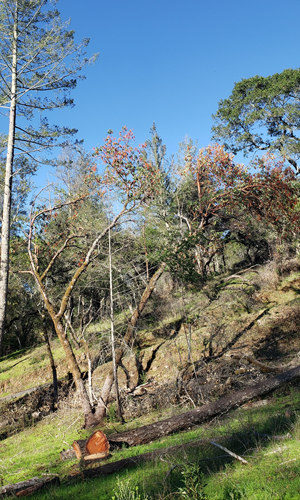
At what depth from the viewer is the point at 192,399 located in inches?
354

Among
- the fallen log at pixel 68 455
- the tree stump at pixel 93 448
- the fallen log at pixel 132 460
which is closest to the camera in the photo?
the fallen log at pixel 132 460

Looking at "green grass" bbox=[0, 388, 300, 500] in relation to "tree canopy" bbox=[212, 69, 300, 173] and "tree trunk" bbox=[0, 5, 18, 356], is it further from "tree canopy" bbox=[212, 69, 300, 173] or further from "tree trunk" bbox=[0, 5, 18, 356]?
"tree canopy" bbox=[212, 69, 300, 173]

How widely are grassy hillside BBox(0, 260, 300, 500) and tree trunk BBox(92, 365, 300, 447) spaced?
0.71 ft

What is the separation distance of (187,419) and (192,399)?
2.13 m

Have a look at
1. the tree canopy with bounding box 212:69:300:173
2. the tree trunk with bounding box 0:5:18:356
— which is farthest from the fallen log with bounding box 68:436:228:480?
the tree canopy with bounding box 212:69:300:173

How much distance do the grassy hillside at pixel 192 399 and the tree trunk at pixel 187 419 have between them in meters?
0.22

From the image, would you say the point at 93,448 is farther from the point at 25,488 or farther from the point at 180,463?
the point at 180,463

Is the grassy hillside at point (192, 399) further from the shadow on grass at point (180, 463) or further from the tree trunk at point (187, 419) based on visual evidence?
the tree trunk at point (187, 419)

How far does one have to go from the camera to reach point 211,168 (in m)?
14.8

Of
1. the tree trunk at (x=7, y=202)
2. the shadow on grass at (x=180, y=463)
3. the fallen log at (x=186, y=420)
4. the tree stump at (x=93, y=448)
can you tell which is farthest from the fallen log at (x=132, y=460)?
the tree trunk at (x=7, y=202)

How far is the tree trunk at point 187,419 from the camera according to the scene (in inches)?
269

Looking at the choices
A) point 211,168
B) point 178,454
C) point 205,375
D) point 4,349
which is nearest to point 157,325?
point 205,375

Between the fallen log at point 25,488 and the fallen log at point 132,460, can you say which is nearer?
the fallen log at point 25,488

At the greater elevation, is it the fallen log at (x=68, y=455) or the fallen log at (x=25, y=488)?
the fallen log at (x=25, y=488)
